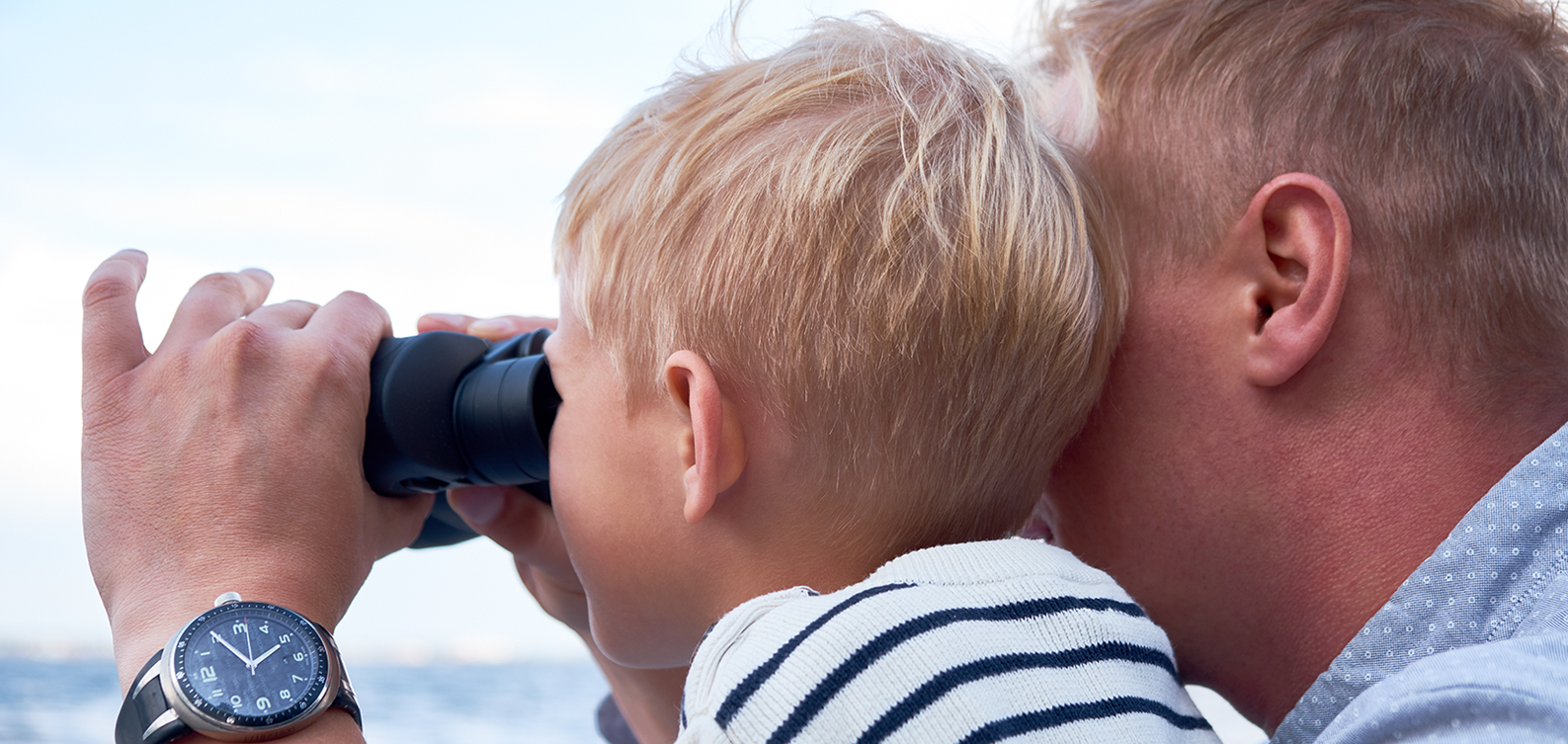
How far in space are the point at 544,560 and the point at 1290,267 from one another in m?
0.75

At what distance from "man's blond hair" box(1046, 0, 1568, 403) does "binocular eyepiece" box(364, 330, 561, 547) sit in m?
0.53

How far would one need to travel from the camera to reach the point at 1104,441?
0.96 metres

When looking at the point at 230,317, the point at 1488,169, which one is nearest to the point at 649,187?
the point at 230,317

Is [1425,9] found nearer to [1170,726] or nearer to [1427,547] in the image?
[1427,547]

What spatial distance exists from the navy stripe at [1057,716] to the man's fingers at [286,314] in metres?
0.68

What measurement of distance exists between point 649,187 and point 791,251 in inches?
5.7

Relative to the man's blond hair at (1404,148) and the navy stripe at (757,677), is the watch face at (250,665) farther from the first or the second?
the man's blond hair at (1404,148)

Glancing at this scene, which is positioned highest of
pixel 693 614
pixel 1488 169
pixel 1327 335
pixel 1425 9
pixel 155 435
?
pixel 1425 9

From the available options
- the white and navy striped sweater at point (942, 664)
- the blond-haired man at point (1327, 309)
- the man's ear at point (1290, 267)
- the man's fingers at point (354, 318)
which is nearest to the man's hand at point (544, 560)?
the man's fingers at point (354, 318)

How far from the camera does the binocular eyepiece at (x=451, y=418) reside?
93 centimetres

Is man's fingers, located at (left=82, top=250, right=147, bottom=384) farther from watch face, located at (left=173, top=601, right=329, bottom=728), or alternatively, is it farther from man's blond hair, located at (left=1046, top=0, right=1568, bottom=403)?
man's blond hair, located at (left=1046, top=0, right=1568, bottom=403)

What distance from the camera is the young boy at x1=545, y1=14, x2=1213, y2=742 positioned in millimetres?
771

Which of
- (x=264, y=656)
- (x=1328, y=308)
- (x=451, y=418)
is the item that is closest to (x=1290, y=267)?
(x=1328, y=308)

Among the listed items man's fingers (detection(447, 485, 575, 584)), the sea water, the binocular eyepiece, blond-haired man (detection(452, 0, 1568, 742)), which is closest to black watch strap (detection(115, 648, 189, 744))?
the binocular eyepiece
